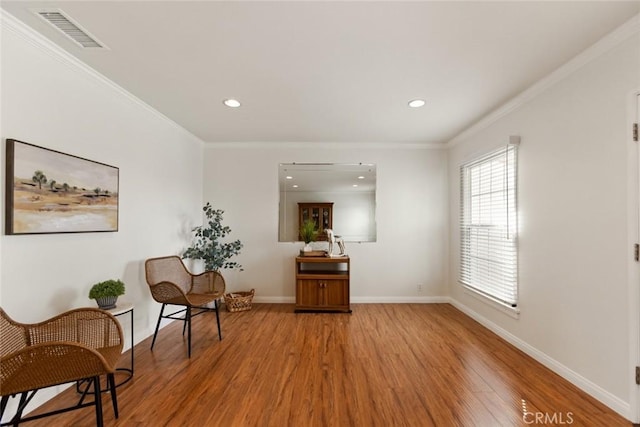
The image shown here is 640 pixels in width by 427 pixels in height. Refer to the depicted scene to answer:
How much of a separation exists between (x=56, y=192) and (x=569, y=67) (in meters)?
4.00

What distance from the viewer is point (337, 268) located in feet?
15.0

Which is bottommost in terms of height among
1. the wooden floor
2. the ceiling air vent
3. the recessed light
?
the wooden floor

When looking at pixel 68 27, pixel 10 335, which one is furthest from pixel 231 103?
pixel 10 335

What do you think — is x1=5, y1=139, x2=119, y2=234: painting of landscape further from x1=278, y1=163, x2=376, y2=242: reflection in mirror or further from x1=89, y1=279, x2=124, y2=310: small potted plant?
x1=278, y1=163, x2=376, y2=242: reflection in mirror

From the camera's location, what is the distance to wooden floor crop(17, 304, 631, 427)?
1911 mm

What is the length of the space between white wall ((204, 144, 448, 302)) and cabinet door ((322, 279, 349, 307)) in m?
0.54

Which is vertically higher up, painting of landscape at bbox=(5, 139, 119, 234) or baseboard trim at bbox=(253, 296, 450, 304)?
painting of landscape at bbox=(5, 139, 119, 234)

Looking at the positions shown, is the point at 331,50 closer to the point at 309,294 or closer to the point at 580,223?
the point at 580,223

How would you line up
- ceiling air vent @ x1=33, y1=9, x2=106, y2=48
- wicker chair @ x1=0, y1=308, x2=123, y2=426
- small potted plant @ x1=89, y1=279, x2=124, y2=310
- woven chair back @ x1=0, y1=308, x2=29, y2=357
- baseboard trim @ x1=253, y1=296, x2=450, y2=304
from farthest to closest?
1. baseboard trim @ x1=253, y1=296, x2=450, y2=304
2. small potted plant @ x1=89, y1=279, x2=124, y2=310
3. ceiling air vent @ x1=33, y1=9, x2=106, y2=48
4. woven chair back @ x1=0, y1=308, x2=29, y2=357
5. wicker chair @ x1=0, y1=308, x2=123, y2=426

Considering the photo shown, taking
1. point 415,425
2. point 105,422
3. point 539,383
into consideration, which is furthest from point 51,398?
point 539,383

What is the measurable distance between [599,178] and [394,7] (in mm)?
1879

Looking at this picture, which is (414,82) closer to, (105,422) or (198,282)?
(198,282)

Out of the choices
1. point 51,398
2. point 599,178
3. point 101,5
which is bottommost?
point 51,398

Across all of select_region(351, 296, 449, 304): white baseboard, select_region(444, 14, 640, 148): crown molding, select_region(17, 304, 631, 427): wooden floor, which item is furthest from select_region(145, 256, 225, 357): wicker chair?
select_region(444, 14, 640, 148): crown molding
